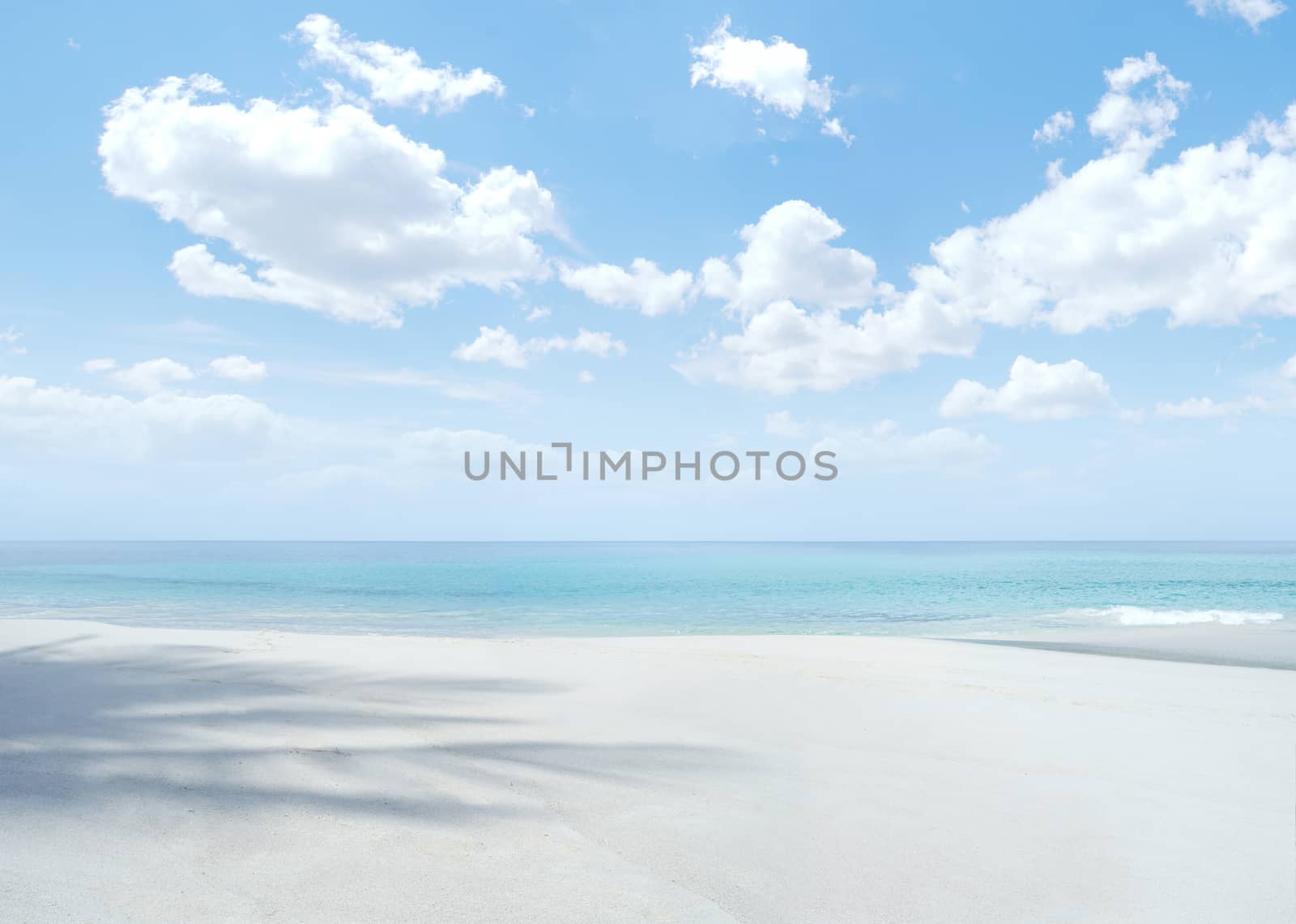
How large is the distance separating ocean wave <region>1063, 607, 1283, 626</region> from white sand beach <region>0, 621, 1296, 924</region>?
56.4 feet

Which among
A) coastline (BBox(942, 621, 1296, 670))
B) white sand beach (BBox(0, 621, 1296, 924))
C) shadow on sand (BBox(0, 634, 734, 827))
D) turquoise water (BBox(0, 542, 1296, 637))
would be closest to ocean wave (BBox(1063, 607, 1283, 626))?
turquoise water (BBox(0, 542, 1296, 637))

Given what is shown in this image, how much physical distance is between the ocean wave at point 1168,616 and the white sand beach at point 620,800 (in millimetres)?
17191

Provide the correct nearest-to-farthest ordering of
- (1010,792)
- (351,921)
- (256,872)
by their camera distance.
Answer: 1. (351,921)
2. (256,872)
3. (1010,792)

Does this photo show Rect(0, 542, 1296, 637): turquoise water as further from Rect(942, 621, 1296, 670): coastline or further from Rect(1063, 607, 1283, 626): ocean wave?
Rect(942, 621, 1296, 670): coastline

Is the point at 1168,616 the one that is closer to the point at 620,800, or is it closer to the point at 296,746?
the point at 620,800

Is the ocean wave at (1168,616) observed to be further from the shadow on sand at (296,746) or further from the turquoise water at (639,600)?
the shadow on sand at (296,746)

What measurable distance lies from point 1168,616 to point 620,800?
28.3m

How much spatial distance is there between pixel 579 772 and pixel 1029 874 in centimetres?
304

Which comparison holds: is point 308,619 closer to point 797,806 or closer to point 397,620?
point 397,620

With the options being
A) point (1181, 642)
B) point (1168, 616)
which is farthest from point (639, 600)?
point (1181, 642)

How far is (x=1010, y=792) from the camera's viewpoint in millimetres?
5789

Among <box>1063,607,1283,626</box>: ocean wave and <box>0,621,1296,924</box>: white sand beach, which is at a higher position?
<box>0,621,1296,924</box>: white sand beach

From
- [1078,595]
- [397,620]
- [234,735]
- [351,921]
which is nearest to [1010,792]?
[351,921]

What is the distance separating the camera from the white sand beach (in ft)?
12.2
